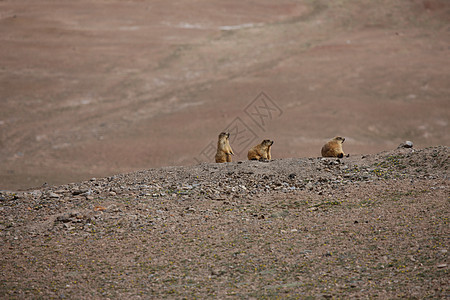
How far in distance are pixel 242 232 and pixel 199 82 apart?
783 inches

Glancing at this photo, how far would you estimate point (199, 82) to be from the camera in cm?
2656

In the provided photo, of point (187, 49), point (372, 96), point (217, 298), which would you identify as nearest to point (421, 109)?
point (372, 96)

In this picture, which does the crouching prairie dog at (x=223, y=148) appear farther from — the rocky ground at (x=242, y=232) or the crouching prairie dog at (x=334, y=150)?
the crouching prairie dog at (x=334, y=150)

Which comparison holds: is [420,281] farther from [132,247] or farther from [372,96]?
[372,96]

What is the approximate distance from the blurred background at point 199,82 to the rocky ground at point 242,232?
9.59 meters

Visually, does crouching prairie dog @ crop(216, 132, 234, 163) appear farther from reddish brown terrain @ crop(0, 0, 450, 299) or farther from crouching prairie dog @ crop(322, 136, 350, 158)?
crouching prairie dog @ crop(322, 136, 350, 158)

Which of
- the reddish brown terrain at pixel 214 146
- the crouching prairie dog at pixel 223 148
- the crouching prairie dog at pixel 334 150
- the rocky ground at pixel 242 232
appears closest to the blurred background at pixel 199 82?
the reddish brown terrain at pixel 214 146

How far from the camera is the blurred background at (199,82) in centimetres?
2036

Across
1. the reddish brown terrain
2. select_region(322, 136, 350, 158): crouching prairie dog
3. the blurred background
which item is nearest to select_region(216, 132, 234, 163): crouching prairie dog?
the reddish brown terrain

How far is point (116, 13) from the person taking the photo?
35.8 meters

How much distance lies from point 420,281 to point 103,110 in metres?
20.4

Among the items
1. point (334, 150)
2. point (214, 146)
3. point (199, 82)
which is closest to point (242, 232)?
point (334, 150)

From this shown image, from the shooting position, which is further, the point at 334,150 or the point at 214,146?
the point at 214,146

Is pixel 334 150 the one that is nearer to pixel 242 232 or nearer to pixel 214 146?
pixel 242 232
